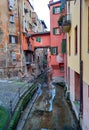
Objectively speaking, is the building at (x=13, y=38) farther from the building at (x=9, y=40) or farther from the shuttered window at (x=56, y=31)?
the shuttered window at (x=56, y=31)

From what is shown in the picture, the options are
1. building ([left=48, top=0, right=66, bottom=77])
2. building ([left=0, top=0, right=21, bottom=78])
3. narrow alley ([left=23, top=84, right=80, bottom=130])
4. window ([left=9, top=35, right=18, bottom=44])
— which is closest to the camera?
narrow alley ([left=23, top=84, right=80, bottom=130])

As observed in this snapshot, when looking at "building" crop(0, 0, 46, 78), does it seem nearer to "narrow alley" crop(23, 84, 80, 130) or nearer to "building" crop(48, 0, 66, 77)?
"building" crop(48, 0, 66, 77)

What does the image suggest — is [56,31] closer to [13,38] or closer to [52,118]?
[13,38]

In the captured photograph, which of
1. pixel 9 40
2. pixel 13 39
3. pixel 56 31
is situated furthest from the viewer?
pixel 13 39

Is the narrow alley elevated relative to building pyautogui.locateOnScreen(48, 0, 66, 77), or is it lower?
lower

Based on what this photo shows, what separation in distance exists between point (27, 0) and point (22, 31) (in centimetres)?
675

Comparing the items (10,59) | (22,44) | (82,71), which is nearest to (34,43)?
(22,44)

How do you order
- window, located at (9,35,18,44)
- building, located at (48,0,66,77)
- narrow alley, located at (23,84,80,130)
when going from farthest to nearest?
window, located at (9,35,18,44) < building, located at (48,0,66,77) < narrow alley, located at (23,84,80,130)

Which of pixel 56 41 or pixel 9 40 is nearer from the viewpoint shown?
pixel 56 41

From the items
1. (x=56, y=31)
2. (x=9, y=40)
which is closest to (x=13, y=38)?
(x=9, y=40)

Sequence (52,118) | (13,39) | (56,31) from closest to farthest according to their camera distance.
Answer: (52,118)
(56,31)
(13,39)

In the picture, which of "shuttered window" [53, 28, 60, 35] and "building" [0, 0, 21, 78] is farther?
"building" [0, 0, 21, 78]

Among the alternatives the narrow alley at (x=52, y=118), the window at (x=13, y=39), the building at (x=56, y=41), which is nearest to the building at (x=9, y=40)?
the window at (x=13, y=39)

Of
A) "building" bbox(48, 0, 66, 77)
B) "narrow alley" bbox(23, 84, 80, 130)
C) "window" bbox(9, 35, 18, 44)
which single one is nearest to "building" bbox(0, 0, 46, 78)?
"window" bbox(9, 35, 18, 44)
